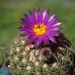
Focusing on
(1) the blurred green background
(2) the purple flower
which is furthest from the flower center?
(1) the blurred green background

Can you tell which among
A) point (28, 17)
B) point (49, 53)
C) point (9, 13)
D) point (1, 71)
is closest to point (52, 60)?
point (49, 53)

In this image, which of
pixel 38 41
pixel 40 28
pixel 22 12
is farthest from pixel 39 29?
pixel 22 12

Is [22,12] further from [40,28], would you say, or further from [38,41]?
[38,41]

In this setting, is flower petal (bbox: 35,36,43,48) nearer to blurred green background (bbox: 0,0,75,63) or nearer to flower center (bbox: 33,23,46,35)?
flower center (bbox: 33,23,46,35)

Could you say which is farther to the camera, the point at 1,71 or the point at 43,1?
the point at 43,1

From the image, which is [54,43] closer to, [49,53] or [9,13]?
[49,53]
